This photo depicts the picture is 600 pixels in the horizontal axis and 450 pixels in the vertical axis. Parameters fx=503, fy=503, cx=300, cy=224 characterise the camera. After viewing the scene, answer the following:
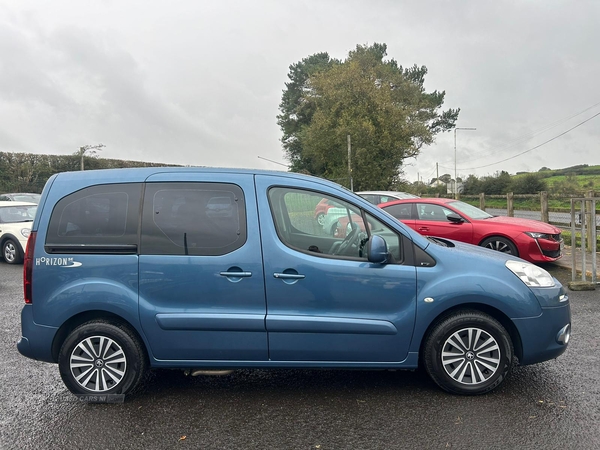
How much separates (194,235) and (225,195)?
41cm

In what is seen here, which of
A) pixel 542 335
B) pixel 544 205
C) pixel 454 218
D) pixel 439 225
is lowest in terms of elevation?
pixel 542 335

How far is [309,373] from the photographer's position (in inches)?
186

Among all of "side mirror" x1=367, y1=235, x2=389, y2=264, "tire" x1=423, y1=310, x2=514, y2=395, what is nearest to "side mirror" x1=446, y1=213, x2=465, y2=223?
"tire" x1=423, y1=310, x2=514, y2=395

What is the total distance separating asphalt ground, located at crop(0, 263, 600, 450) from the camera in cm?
343

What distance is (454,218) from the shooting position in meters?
10.3

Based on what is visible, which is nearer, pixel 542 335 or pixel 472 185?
pixel 542 335

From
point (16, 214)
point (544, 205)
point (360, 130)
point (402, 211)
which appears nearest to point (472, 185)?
point (360, 130)

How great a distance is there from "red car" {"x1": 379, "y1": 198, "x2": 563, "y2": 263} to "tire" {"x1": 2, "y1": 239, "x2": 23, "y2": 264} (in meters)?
8.67

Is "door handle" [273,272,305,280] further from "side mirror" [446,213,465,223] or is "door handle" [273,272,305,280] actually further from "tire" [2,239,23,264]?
"tire" [2,239,23,264]

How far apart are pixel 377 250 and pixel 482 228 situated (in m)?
6.82

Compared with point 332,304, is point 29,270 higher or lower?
higher

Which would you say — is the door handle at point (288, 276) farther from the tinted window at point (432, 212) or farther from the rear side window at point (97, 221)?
the tinted window at point (432, 212)

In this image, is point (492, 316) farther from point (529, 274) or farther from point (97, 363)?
point (97, 363)

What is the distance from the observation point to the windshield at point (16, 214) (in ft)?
40.2
